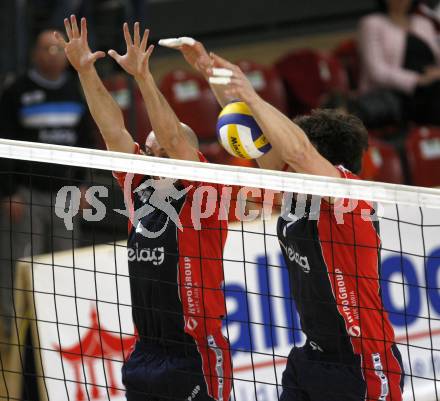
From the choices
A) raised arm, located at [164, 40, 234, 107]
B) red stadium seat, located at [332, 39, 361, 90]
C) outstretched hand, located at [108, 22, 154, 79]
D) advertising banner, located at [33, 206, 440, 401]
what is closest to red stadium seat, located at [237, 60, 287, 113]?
red stadium seat, located at [332, 39, 361, 90]

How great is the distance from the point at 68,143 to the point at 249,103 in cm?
352

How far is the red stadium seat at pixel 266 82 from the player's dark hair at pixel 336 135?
4078 millimetres

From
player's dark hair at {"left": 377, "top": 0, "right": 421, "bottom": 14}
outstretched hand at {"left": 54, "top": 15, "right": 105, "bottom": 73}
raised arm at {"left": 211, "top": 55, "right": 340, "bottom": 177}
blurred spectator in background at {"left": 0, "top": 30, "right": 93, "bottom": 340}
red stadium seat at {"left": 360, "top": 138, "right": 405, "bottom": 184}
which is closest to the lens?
raised arm at {"left": 211, "top": 55, "right": 340, "bottom": 177}

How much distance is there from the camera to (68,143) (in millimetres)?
7629

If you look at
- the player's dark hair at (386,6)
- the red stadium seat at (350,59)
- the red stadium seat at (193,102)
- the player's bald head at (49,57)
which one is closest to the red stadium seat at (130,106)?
the red stadium seat at (193,102)

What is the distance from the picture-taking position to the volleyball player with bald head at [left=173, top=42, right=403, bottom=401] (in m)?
4.52

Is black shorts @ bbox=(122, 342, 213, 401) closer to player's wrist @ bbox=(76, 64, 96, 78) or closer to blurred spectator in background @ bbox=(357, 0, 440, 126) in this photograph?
player's wrist @ bbox=(76, 64, 96, 78)

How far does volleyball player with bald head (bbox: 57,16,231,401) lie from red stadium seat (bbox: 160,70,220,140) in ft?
12.1

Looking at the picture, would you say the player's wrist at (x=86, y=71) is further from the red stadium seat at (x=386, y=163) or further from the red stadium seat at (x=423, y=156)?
the red stadium seat at (x=423, y=156)

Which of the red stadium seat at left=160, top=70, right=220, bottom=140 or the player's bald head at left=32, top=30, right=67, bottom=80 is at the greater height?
the player's bald head at left=32, top=30, right=67, bottom=80

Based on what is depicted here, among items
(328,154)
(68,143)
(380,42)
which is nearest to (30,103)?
(68,143)

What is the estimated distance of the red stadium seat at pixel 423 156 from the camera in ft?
27.2

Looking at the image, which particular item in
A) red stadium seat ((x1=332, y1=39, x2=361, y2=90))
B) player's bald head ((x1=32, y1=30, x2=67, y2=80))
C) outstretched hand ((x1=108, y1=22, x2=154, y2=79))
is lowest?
red stadium seat ((x1=332, y1=39, x2=361, y2=90))

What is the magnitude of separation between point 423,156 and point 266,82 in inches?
53.2
